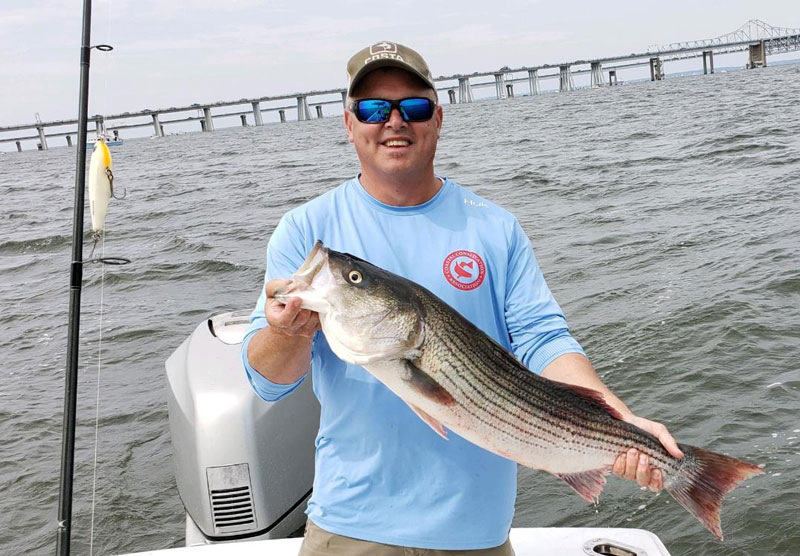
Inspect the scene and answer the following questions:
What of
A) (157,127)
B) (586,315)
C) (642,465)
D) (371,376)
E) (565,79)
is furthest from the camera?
(565,79)

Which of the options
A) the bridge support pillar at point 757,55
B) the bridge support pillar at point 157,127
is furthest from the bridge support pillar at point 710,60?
the bridge support pillar at point 157,127

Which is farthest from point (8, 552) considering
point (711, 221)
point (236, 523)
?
point (711, 221)

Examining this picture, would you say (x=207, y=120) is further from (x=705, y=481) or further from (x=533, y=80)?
(x=705, y=481)

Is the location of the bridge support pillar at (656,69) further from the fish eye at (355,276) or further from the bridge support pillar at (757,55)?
the fish eye at (355,276)

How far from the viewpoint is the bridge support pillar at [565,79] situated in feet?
498

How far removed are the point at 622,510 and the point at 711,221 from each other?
29.3 feet

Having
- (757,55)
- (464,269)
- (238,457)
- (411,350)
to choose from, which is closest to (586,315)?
(238,457)

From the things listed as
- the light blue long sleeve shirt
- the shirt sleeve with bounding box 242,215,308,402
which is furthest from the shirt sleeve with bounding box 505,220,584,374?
the shirt sleeve with bounding box 242,215,308,402

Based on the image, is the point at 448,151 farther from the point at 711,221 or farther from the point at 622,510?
the point at 622,510

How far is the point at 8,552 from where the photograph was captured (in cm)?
644

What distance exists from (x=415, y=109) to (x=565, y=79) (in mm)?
159944

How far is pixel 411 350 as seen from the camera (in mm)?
2572

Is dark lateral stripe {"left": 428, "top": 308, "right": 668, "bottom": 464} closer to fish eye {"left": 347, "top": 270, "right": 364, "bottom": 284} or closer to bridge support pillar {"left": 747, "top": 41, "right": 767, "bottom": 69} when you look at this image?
fish eye {"left": 347, "top": 270, "right": 364, "bottom": 284}

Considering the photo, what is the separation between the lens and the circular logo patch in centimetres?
295
